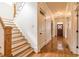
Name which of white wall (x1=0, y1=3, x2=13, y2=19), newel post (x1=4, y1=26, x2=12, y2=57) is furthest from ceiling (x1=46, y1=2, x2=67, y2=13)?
newel post (x1=4, y1=26, x2=12, y2=57)

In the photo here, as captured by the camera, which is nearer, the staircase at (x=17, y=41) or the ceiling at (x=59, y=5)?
the staircase at (x=17, y=41)

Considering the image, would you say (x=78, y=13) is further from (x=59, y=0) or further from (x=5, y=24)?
(x=5, y=24)

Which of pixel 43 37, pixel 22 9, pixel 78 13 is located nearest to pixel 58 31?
pixel 78 13

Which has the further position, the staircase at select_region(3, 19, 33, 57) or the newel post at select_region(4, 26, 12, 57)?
the staircase at select_region(3, 19, 33, 57)

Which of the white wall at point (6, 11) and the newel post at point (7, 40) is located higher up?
the white wall at point (6, 11)

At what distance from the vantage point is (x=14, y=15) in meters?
3.30

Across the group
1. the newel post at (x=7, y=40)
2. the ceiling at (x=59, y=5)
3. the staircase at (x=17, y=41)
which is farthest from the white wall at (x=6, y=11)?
the ceiling at (x=59, y=5)

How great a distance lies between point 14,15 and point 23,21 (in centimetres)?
34

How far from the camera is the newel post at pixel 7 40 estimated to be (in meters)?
3.12

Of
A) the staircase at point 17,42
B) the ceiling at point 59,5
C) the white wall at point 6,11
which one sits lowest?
the staircase at point 17,42

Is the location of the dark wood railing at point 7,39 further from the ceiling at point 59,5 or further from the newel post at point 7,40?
the ceiling at point 59,5

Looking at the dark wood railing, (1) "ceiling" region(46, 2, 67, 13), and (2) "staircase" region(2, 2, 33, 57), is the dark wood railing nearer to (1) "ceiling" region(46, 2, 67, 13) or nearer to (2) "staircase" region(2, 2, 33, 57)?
(2) "staircase" region(2, 2, 33, 57)

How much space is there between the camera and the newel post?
3.12 metres

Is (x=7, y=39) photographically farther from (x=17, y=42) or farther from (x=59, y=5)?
(x=59, y=5)
